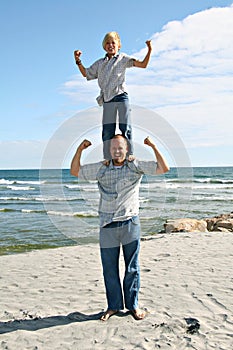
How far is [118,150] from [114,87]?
68 centimetres

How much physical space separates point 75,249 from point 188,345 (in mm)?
6726

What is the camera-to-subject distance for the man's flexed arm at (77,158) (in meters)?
4.42

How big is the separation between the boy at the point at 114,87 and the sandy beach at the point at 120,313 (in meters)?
1.96

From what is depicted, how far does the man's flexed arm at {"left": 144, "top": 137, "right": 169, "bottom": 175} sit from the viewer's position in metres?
4.32

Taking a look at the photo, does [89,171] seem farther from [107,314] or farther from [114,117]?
[107,314]

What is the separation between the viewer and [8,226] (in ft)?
53.9

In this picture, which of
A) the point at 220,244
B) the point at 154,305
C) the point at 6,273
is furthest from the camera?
the point at 220,244

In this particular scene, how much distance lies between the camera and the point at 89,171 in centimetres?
454

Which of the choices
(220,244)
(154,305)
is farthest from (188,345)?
(220,244)

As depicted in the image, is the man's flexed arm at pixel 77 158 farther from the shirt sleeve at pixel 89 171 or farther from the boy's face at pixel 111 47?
the boy's face at pixel 111 47

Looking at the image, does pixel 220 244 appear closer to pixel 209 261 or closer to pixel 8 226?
pixel 209 261

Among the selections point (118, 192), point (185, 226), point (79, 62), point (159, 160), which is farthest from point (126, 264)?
point (185, 226)

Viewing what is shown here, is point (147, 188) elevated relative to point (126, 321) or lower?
elevated

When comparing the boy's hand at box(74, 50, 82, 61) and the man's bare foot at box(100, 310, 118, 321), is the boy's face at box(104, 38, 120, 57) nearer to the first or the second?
the boy's hand at box(74, 50, 82, 61)
